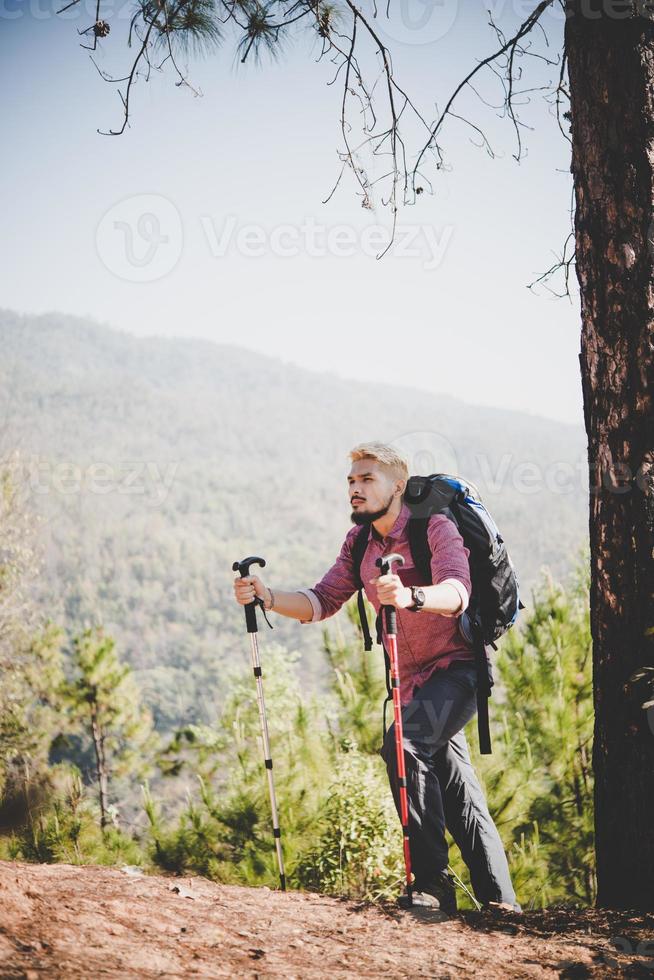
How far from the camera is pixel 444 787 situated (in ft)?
8.79

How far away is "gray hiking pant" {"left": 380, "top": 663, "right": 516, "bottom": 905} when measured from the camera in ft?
8.29

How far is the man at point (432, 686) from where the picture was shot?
2508 millimetres

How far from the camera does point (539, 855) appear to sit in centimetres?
633

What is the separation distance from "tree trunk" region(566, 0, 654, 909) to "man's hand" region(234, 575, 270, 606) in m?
1.31

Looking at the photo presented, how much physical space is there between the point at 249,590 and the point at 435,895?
1.31 m

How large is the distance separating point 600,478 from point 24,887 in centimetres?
231

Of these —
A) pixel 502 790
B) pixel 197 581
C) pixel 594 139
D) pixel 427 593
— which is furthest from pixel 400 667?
pixel 197 581

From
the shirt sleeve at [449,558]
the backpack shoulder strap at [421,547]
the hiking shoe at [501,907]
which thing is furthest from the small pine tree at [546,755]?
the shirt sleeve at [449,558]

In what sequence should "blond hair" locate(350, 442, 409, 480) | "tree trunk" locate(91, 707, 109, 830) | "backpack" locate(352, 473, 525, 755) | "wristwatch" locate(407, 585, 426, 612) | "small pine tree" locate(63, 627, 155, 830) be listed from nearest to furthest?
"wristwatch" locate(407, 585, 426, 612), "backpack" locate(352, 473, 525, 755), "blond hair" locate(350, 442, 409, 480), "small pine tree" locate(63, 627, 155, 830), "tree trunk" locate(91, 707, 109, 830)

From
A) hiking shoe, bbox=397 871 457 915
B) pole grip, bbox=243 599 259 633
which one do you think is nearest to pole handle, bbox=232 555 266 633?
pole grip, bbox=243 599 259 633

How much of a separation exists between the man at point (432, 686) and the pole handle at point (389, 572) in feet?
0.24

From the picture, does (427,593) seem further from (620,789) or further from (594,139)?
(594,139)

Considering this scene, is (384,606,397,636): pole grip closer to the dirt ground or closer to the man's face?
the man's face

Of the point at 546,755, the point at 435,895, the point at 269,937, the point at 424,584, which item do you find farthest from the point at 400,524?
the point at 546,755
